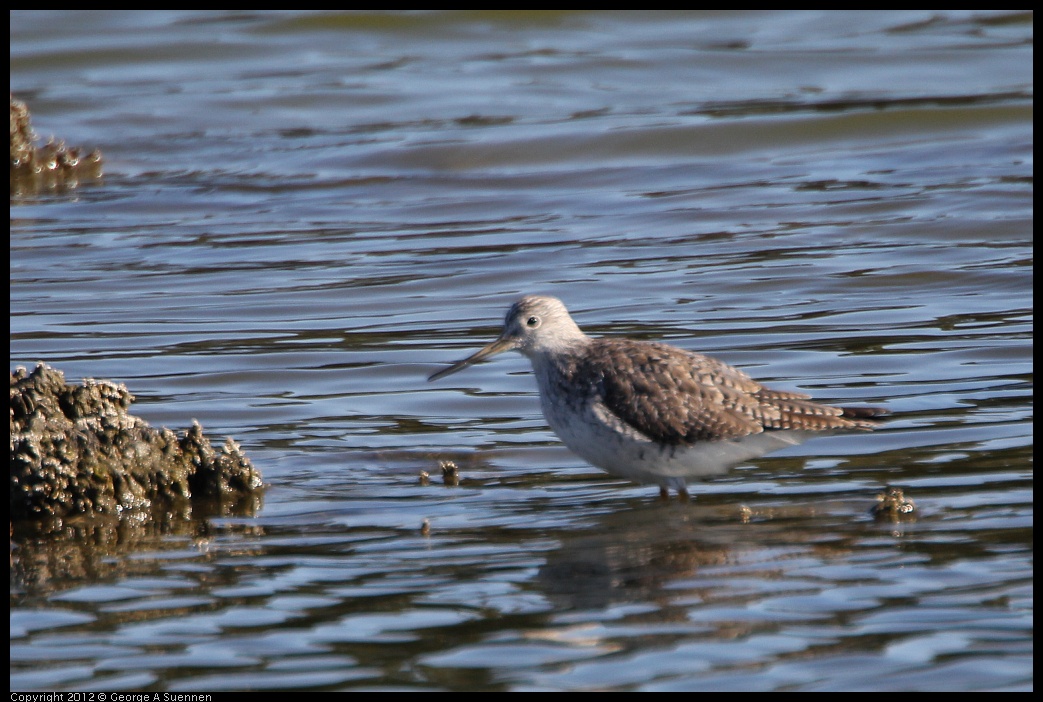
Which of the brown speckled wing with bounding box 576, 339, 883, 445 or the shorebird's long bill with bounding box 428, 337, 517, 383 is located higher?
the shorebird's long bill with bounding box 428, 337, 517, 383

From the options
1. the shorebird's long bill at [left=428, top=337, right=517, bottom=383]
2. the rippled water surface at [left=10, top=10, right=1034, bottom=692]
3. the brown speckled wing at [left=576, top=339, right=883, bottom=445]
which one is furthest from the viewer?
the shorebird's long bill at [left=428, top=337, right=517, bottom=383]

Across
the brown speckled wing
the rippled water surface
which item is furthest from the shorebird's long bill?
the brown speckled wing

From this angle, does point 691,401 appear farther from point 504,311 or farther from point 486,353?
point 504,311

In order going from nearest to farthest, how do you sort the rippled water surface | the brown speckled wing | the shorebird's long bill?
1. the rippled water surface
2. the brown speckled wing
3. the shorebird's long bill

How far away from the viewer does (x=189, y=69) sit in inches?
929

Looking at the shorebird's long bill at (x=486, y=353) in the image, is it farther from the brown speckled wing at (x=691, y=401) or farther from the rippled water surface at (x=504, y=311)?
the brown speckled wing at (x=691, y=401)

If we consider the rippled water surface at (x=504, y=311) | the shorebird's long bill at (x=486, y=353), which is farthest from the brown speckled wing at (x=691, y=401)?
the shorebird's long bill at (x=486, y=353)

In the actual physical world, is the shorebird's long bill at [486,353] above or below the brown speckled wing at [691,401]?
above

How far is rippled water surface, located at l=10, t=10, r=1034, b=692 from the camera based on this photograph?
528cm

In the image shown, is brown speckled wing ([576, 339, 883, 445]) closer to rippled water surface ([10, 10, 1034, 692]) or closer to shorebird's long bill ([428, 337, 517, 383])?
rippled water surface ([10, 10, 1034, 692])

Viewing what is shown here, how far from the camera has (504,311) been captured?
11609mm

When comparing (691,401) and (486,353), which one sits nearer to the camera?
(691,401)

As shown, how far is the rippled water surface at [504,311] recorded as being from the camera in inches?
208

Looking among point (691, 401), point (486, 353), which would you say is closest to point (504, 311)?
point (486, 353)
